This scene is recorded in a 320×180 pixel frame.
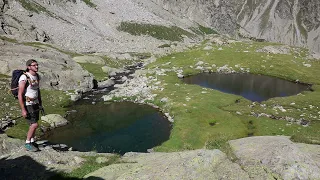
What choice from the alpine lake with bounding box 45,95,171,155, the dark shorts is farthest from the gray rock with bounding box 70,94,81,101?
the dark shorts

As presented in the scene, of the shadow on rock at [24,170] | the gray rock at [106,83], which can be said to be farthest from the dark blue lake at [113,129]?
the shadow on rock at [24,170]

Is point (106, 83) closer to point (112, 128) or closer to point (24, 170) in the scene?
point (112, 128)

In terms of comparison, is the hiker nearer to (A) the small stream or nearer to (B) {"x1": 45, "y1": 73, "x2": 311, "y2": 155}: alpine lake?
(A) the small stream

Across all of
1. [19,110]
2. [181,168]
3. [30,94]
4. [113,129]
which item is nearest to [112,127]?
[113,129]

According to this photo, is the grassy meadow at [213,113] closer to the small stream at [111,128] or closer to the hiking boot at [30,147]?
the small stream at [111,128]

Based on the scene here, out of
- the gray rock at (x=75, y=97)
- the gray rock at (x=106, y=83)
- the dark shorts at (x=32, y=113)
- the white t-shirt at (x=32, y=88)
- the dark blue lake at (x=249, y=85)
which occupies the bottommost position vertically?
the dark blue lake at (x=249, y=85)

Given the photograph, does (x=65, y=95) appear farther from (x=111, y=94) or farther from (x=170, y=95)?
(x=170, y=95)

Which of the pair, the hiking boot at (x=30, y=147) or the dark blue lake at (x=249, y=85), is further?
the dark blue lake at (x=249, y=85)
